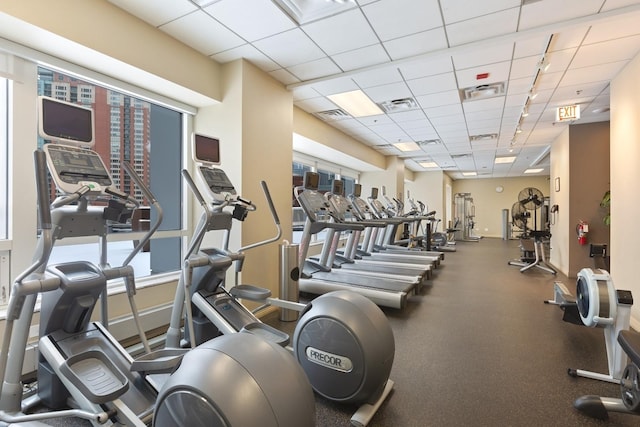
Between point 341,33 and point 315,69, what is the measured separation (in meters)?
0.82

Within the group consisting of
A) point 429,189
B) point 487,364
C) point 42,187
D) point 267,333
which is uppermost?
point 429,189

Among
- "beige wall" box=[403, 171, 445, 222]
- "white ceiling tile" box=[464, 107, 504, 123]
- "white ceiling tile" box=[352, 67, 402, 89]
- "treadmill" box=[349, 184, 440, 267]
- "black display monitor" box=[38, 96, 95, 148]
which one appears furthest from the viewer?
"beige wall" box=[403, 171, 445, 222]

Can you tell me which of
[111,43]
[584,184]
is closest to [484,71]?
[584,184]

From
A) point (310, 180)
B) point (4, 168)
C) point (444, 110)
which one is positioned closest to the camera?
point (4, 168)

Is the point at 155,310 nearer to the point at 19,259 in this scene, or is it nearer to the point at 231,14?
the point at 19,259

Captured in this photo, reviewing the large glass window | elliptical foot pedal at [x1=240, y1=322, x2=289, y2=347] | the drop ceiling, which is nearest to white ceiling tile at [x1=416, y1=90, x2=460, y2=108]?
the drop ceiling

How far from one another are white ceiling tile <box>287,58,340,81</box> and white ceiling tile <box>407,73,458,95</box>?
109 centimetres

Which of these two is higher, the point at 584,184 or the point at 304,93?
the point at 304,93

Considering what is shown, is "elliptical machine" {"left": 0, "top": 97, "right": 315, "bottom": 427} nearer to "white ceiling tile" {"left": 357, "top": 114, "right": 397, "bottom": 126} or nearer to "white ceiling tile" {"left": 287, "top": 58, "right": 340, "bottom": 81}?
"white ceiling tile" {"left": 287, "top": 58, "right": 340, "bottom": 81}

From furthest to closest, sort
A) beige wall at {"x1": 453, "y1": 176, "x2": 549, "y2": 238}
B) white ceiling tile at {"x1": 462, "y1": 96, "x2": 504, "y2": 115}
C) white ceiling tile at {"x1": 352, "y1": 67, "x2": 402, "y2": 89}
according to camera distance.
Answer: beige wall at {"x1": 453, "y1": 176, "x2": 549, "y2": 238} → white ceiling tile at {"x1": 462, "y1": 96, "x2": 504, "y2": 115} → white ceiling tile at {"x1": 352, "y1": 67, "x2": 402, "y2": 89}

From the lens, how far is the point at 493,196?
1527cm

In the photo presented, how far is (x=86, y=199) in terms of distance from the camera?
6.25 feet

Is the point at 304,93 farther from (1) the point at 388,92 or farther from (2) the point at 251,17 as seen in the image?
(2) the point at 251,17

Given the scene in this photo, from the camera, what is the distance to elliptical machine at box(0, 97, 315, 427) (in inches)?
47.5
